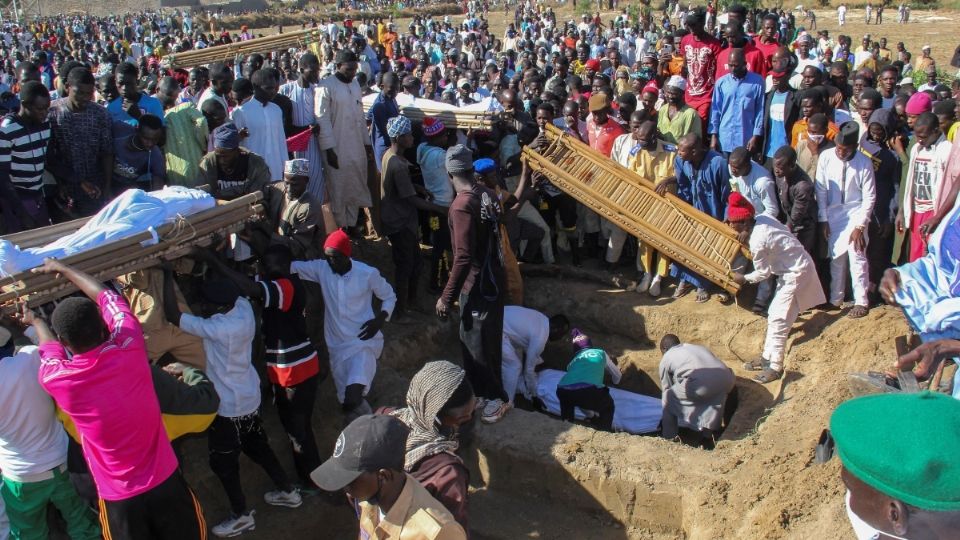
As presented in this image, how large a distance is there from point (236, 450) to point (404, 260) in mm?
2538

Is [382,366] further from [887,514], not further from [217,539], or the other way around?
[887,514]

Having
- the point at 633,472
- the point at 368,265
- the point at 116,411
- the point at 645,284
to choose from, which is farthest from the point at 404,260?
the point at 116,411

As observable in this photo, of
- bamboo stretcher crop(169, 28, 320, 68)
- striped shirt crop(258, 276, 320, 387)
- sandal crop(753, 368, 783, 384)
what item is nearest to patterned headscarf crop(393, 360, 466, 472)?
striped shirt crop(258, 276, 320, 387)

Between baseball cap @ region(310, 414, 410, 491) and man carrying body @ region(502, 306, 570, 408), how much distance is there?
354 centimetres

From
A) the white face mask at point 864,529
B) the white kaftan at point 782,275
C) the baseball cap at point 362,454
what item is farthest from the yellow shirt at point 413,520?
the white kaftan at point 782,275

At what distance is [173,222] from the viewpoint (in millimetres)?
4934

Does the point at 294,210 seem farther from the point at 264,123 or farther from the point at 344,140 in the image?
the point at 344,140

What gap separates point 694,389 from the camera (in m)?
6.16

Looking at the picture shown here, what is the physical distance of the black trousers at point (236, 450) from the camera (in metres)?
5.06

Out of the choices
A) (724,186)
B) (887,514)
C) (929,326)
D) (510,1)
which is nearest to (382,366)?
(724,186)

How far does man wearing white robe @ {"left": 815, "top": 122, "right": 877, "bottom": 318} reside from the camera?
6562 millimetres

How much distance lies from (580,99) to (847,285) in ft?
12.3

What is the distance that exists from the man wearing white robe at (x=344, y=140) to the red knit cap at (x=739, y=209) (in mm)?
3497

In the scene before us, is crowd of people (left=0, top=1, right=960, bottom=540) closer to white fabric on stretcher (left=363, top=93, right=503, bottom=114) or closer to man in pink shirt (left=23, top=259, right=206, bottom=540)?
man in pink shirt (left=23, top=259, right=206, bottom=540)
